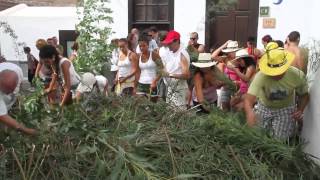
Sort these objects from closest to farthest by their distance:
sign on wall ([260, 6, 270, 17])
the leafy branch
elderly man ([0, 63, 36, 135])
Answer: elderly man ([0, 63, 36, 135]) < the leafy branch < sign on wall ([260, 6, 270, 17])

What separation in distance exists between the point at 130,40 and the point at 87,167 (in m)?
5.37

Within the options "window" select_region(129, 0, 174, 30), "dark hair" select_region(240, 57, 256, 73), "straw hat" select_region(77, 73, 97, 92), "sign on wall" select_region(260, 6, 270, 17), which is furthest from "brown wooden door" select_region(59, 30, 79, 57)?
"dark hair" select_region(240, 57, 256, 73)

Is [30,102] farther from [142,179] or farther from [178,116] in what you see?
[142,179]

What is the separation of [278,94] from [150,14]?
27.4 ft

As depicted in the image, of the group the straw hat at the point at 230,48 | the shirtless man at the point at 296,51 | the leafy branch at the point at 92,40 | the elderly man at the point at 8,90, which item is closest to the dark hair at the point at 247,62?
the shirtless man at the point at 296,51

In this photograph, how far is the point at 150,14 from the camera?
1202 centimetres

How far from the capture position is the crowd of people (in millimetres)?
3994

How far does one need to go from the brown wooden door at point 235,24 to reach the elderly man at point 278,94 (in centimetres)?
710

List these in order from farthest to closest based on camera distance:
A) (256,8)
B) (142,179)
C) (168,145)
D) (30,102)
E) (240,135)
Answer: (256,8), (30,102), (240,135), (168,145), (142,179)

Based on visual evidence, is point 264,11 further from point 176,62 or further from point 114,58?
point 176,62

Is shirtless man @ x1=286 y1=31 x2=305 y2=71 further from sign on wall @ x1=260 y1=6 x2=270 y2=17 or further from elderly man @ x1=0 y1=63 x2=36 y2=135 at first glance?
sign on wall @ x1=260 y1=6 x2=270 y2=17

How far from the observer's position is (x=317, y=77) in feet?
12.6

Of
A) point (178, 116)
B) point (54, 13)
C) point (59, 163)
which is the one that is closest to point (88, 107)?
point (178, 116)

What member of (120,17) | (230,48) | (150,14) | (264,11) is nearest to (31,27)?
(120,17)
